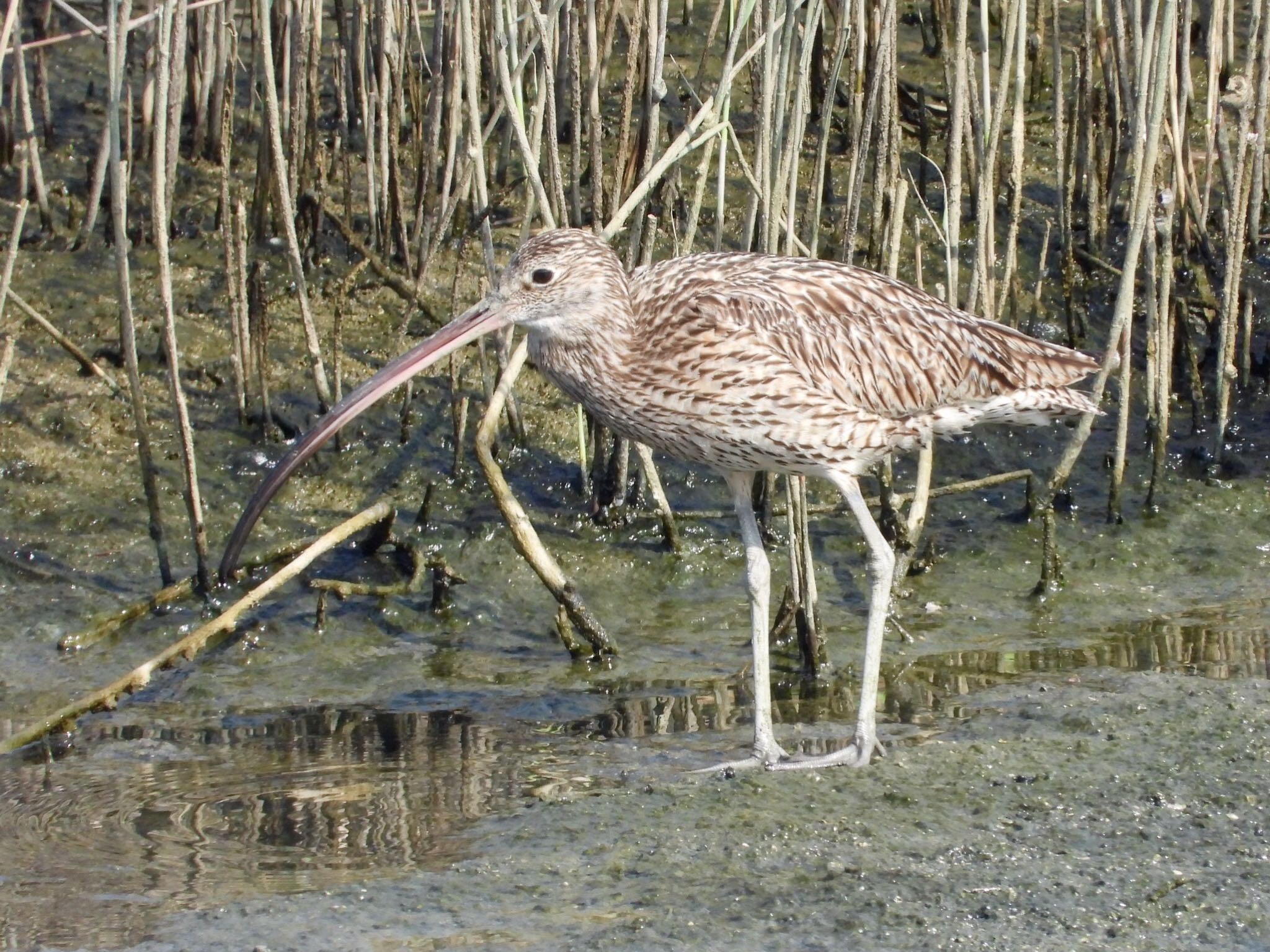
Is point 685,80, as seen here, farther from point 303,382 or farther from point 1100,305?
point 1100,305

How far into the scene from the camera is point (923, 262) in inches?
380

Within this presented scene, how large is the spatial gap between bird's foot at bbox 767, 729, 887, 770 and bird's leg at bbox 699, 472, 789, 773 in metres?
0.06

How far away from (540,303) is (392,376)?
55 centimetres

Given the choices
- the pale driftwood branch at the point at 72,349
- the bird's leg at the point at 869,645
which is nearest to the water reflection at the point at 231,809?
the bird's leg at the point at 869,645

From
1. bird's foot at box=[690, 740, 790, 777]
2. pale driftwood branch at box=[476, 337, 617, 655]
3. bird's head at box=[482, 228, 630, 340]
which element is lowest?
bird's foot at box=[690, 740, 790, 777]

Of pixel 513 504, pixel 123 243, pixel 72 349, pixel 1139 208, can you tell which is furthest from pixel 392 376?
pixel 1139 208

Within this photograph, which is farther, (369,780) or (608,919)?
(369,780)

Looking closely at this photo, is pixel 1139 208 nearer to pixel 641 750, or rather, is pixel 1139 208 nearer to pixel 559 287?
pixel 559 287

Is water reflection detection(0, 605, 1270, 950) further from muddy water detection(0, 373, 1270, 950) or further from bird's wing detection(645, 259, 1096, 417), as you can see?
bird's wing detection(645, 259, 1096, 417)

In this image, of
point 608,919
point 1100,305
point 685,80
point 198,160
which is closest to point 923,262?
point 1100,305

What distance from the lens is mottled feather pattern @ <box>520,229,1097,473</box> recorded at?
583cm

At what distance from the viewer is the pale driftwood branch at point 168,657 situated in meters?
5.91

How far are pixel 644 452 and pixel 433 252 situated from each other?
1.28m

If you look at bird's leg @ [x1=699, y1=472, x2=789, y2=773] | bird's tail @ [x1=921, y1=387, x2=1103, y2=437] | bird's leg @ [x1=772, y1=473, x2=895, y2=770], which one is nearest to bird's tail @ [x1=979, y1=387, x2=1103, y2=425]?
bird's tail @ [x1=921, y1=387, x2=1103, y2=437]
